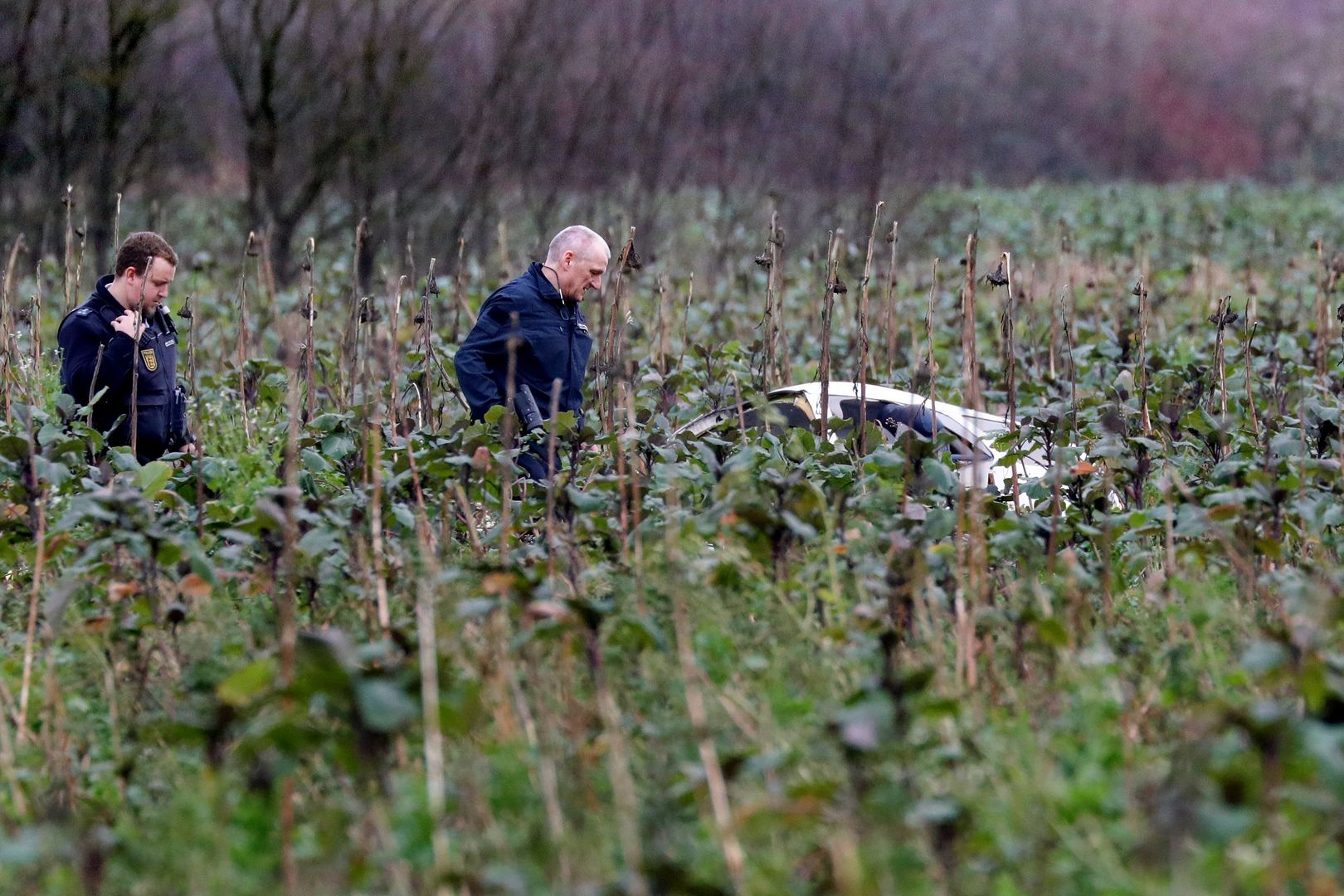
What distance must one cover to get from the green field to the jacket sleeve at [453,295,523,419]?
0.61ft

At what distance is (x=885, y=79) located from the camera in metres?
20.8

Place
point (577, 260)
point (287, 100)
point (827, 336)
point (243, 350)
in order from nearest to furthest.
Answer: point (827, 336) → point (577, 260) → point (243, 350) → point (287, 100)

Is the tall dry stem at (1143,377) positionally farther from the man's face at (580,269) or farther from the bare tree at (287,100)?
the bare tree at (287,100)

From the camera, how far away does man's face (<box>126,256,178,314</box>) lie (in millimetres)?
5574

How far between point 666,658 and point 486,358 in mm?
2701

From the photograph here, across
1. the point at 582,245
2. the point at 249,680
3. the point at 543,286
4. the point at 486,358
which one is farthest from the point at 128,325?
the point at 249,680

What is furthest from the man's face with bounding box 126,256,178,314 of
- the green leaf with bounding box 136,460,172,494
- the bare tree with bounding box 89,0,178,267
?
the bare tree with bounding box 89,0,178,267

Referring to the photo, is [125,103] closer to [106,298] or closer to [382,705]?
[106,298]

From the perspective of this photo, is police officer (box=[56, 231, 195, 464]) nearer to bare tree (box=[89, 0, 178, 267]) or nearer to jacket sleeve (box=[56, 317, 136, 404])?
jacket sleeve (box=[56, 317, 136, 404])

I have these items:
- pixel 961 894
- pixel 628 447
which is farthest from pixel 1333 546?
pixel 961 894

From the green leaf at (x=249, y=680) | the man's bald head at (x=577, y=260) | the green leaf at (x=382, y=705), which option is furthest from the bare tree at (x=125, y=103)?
the green leaf at (x=382, y=705)

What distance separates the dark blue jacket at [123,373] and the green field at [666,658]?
0.80 feet

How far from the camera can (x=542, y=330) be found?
20.1ft

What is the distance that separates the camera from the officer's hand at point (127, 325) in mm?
5516
